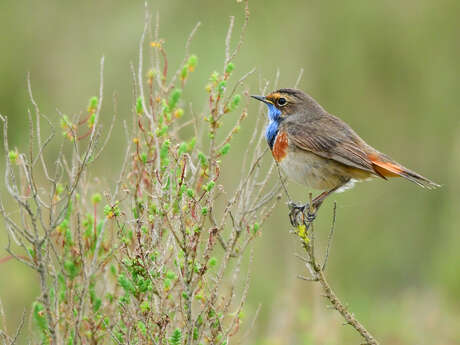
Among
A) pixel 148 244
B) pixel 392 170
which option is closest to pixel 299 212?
pixel 392 170

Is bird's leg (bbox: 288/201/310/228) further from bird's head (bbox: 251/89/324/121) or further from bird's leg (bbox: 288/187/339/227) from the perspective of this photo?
bird's head (bbox: 251/89/324/121)

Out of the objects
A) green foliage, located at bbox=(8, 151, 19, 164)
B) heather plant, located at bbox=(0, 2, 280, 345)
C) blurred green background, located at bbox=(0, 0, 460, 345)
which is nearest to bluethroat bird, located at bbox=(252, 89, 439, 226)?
heather plant, located at bbox=(0, 2, 280, 345)

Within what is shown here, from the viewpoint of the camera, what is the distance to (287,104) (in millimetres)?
6074

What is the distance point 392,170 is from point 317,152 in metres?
0.53

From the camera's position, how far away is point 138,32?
1052cm

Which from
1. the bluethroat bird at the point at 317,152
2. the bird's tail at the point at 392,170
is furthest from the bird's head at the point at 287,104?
the bird's tail at the point at 392,170

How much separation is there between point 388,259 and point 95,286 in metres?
7.09

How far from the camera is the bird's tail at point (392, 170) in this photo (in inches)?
215

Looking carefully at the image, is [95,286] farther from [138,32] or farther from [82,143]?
[138,32]

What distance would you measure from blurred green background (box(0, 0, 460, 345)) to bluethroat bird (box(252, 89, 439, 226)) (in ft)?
12.5

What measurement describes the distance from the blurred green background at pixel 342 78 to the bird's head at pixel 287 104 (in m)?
3.73

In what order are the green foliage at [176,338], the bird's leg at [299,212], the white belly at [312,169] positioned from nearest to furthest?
the green foliage at [176,338]
the bird's leg at [299,212]
the white belly at [312,169]

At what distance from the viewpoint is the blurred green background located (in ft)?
33.9

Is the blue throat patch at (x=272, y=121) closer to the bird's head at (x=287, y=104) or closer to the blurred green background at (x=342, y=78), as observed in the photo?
the bird's head at (x=287, y=104)
